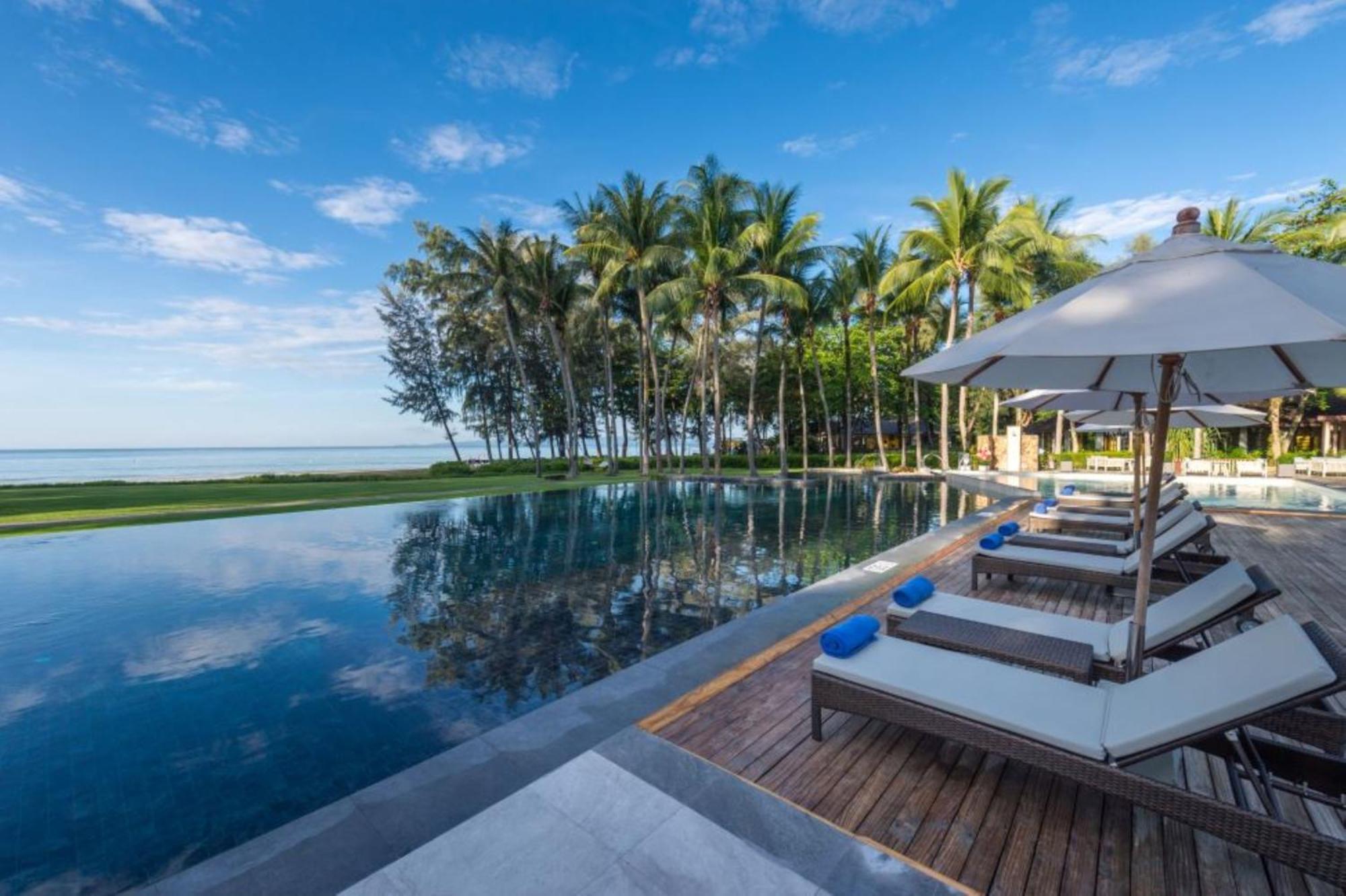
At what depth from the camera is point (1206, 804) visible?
1.80 metres

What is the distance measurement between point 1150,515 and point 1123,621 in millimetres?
1026

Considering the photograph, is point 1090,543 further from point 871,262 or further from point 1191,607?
point 871,262

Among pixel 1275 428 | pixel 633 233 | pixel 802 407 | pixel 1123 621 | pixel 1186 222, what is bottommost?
pixel 1275 428

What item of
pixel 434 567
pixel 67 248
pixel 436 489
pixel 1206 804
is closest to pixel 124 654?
pixel 434 567

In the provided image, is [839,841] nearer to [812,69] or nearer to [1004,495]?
[1004,495]

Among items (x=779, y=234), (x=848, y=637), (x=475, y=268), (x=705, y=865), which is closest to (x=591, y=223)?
(x=475, y=268)

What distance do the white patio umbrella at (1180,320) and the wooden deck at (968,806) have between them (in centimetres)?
94

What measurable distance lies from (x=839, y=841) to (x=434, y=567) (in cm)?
740

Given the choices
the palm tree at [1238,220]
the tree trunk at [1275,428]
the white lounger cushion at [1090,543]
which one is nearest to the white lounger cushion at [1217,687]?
the white lounger cushion at [1090,543]

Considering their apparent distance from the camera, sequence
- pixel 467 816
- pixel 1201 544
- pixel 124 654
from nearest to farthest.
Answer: pixel 467 816
pixel 124 654
pixel 1201 544

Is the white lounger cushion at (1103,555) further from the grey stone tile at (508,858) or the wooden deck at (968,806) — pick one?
the grey stone tile at (508,858)

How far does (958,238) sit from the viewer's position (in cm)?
1898

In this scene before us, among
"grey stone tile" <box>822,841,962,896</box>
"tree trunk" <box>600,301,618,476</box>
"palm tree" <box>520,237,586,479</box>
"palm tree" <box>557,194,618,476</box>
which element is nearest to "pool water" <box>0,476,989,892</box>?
"grey stone tile" <box>822,841,962,896</box>

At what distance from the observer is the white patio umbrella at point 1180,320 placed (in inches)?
71.9
